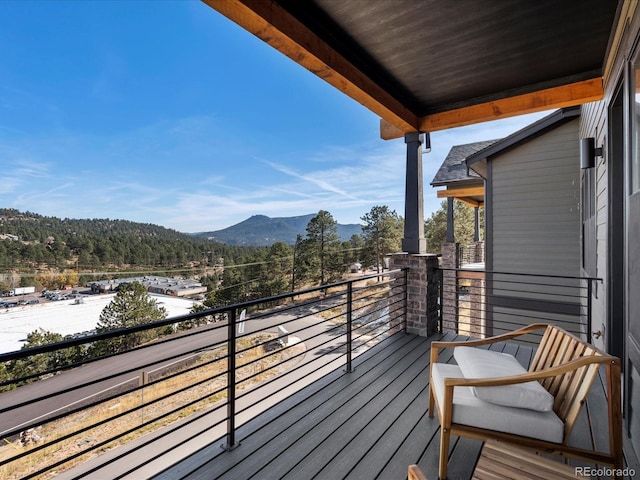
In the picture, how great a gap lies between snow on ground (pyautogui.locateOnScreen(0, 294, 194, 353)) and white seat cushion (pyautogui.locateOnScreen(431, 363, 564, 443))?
109 ft

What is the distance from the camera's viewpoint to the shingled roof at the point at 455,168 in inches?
359

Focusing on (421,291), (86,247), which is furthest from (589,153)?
(86,247)

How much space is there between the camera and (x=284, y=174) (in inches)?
2714

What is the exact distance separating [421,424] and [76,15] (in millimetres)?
54763

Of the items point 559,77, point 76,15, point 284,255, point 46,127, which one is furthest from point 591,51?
point 46,127

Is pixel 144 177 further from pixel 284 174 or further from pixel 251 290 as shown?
pixel 251 290

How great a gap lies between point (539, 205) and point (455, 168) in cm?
416

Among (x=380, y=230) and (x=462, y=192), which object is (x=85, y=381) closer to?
(x=462, y=192)

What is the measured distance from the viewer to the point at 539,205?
5867mm

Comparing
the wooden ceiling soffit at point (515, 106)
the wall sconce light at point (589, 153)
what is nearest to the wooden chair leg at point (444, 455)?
the wooden ceiling soffit at point (515, 106)

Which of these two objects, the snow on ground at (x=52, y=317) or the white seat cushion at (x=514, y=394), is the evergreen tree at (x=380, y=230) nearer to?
the snow on ground at (x=52, y=317)

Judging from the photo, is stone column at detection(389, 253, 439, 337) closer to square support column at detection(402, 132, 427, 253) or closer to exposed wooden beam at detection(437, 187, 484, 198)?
square support column at detection(402, 132, 427, 253)

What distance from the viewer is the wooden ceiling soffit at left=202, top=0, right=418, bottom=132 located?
1.96 m

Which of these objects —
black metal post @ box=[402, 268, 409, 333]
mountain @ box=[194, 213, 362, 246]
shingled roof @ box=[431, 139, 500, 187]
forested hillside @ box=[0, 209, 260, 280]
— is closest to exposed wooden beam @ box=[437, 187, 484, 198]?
shingled roof @ box=[431, 139, 500, 187]
